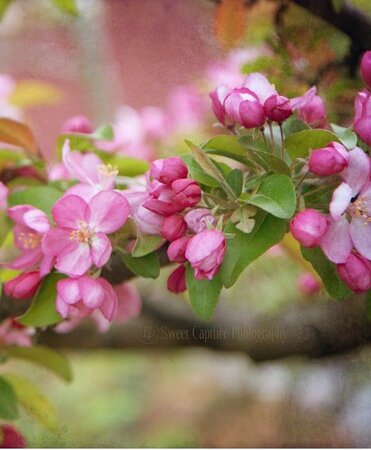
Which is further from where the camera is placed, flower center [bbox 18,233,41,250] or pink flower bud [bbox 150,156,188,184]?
flower center [bbox 18,233,41,250]

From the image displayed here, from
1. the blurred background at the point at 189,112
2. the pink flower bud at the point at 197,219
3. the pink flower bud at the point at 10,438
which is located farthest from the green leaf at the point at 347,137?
the pink flower bud at the point at 10,438

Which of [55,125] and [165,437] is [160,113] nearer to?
[55,125]

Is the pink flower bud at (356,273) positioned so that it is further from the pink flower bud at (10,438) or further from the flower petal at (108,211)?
the pink flower bud at (10,438)

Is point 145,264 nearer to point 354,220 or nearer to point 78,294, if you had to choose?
point 78,294

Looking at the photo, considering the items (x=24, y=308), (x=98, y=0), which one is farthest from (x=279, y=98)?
(x=98, y=0)

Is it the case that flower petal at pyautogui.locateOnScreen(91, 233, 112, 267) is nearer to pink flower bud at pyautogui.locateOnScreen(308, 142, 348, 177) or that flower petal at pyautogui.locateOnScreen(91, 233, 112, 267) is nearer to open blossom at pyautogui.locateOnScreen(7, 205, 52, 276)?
open blossom at pyautogui.locateOnScreen(7, 205, 52, 276)

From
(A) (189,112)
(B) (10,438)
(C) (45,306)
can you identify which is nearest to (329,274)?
(C) (45,306)

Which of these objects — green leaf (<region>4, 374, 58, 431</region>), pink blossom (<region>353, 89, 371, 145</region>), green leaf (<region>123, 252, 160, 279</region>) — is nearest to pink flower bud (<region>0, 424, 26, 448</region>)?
green leaf (<region>4, 374, 58, 431</region>)
